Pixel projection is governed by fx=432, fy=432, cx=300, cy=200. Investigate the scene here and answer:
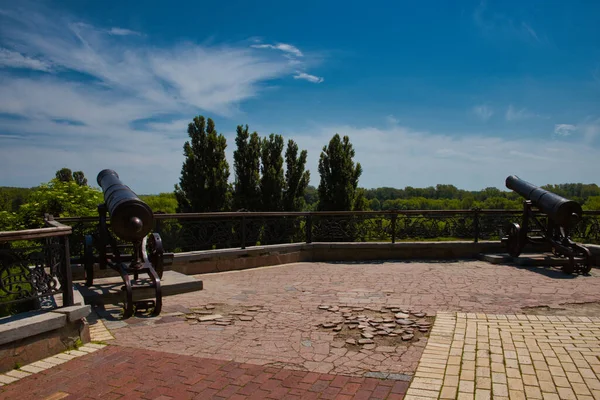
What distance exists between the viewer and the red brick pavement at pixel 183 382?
3.60 m

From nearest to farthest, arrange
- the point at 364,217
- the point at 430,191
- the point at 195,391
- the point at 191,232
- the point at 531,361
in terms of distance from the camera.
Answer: the point at 195,391, the point at 531,361, the point at 191,232, the point at 364,217, the point at 430,191

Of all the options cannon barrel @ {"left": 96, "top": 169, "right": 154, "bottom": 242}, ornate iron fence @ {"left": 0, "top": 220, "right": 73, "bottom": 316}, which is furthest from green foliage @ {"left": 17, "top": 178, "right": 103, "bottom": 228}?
ornate iron fence @ {"left": 0, "top": 220, "right": 73, "bottom": 316}

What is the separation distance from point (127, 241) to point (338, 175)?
11999 millimetres

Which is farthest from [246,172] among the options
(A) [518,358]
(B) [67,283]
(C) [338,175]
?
(A) [518,358]

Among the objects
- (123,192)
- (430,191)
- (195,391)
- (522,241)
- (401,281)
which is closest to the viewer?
(195,391)

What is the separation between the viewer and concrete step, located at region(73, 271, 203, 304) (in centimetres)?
668

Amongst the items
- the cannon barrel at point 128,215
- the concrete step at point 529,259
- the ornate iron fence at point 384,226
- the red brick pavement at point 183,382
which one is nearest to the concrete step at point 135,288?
the cannon barrel at point 128,215

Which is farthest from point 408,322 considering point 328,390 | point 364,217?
point 364,217

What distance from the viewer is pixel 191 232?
9695mm

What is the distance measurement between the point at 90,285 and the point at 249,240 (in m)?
4.21

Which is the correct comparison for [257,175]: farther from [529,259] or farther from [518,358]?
[518,358]

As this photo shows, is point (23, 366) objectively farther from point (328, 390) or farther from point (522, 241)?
point (522, 241)

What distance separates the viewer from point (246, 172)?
19.0m

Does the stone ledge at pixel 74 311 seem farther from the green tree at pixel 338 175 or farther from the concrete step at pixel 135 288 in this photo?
the green tree at pixel 338 175
